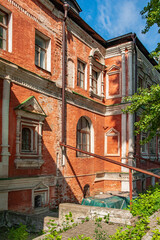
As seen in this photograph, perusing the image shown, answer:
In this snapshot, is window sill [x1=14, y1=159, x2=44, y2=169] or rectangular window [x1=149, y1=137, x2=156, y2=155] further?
rectangular window [x1=149, y1=137, x2=156, y2=155]


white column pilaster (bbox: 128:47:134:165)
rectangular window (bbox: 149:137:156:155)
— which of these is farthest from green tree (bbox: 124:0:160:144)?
rectangular window (bbox: 149:137:156:155)

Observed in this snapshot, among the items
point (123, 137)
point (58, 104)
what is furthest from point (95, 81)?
point (58, 104)

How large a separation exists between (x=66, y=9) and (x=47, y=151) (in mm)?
6250

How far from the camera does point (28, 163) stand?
25.8ft

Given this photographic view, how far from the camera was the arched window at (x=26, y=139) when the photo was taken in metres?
8.11

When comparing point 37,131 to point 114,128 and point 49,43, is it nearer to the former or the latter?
point 49,43

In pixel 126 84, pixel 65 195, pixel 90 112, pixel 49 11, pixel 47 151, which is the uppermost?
pixel 49 11

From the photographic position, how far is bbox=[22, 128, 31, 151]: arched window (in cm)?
811

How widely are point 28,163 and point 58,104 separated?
9.98 ft

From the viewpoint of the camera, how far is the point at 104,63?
14.3 m

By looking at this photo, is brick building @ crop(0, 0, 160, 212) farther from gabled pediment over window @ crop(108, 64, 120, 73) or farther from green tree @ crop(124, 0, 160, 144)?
green tree @ crop(124, 0, 160, 144)

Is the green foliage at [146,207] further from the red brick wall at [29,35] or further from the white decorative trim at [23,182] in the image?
the red brick wall at [29,35]

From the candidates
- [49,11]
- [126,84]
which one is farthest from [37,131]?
[126,84]

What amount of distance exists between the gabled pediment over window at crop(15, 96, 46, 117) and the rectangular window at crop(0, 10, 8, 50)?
191 cm
